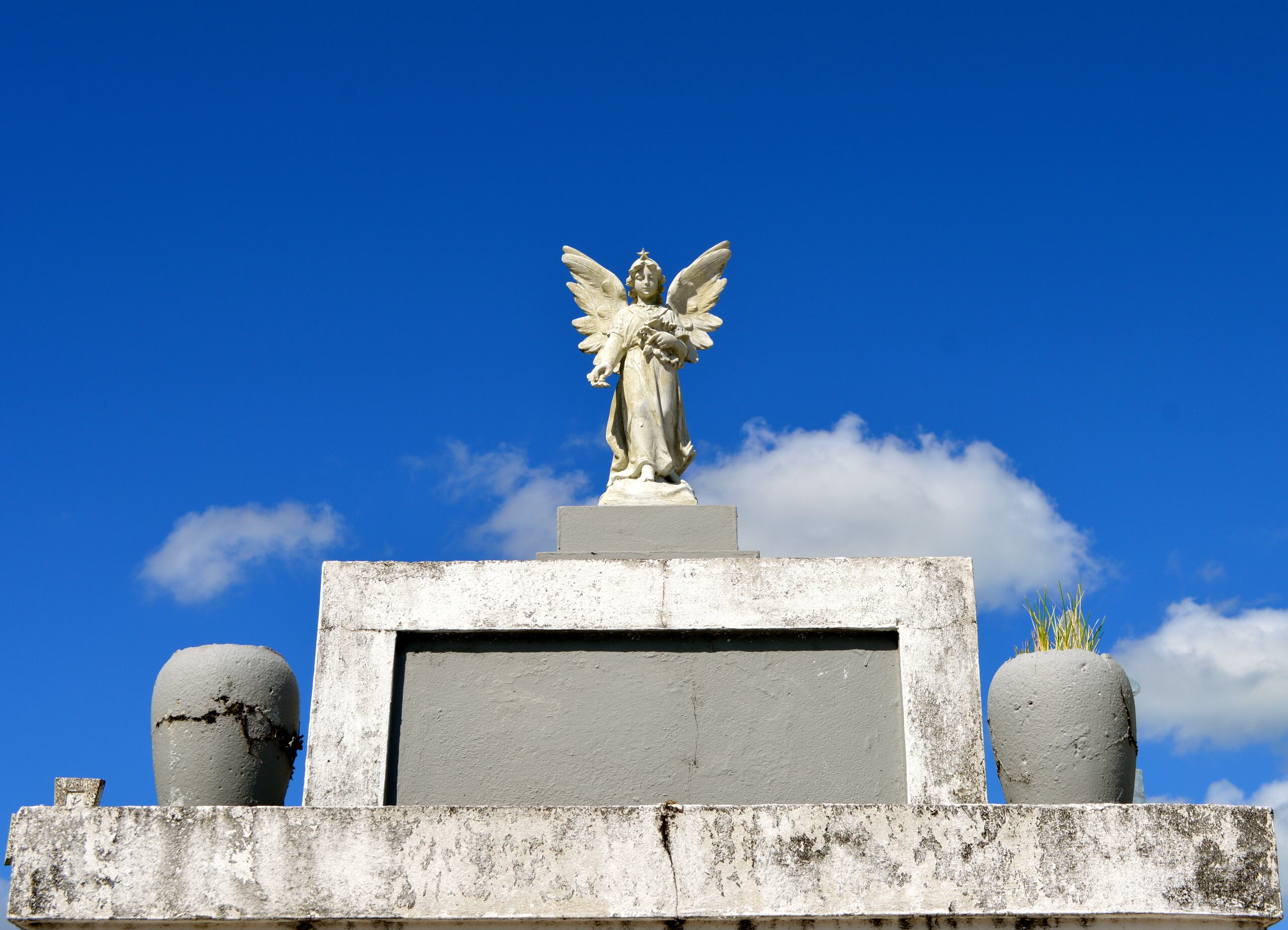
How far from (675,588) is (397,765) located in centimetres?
158

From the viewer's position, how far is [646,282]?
7488 mm

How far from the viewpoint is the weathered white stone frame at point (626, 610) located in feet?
19.1

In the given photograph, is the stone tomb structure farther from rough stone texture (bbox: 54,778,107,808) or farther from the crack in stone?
rough stone texture (bbox: 54,778,107,808)

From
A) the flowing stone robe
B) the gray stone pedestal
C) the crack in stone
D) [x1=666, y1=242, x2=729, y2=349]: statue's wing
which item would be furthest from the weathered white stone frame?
[x1=666, y1=242, x2=729, y2=349]: statue's wing

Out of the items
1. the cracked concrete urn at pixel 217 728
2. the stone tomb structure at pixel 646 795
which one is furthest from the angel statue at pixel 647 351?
the cracked concrete urn at pixel 217 728

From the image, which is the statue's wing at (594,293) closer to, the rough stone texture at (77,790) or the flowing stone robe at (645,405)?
the flowing stone robe at (645,405)

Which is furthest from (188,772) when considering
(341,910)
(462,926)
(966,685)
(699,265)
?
(699,265)

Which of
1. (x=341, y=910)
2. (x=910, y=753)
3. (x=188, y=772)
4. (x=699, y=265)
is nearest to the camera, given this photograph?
(x=341, y=910)

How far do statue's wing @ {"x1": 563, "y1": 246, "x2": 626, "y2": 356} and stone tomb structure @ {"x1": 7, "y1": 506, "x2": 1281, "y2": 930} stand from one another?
5.42ft

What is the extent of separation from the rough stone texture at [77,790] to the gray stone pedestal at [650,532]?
13.5 ft

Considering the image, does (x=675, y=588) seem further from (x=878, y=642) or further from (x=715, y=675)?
(x=878, y=642)

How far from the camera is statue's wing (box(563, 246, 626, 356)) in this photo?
7613 mm

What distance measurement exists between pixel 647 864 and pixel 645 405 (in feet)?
10.3

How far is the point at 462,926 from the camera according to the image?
450 centimetres
